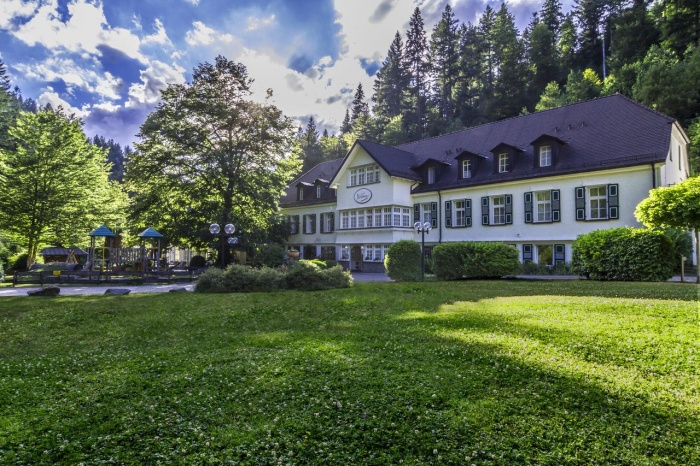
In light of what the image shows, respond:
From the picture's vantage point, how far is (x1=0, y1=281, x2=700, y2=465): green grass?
3816mm

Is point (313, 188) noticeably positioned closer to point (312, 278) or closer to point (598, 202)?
point (312, 278)

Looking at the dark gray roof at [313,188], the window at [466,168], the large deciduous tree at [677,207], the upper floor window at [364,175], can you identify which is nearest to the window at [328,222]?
the dark gray roof at [313,188]

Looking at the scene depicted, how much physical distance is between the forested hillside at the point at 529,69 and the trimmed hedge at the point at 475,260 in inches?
A: 905

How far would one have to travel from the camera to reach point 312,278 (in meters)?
16.4

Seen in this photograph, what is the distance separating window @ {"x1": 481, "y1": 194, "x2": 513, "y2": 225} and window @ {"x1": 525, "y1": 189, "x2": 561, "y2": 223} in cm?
117

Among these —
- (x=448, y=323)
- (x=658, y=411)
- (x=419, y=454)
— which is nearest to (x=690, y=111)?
(x=448, y=323)

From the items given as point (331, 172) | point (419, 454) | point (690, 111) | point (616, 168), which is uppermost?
point (690, 111)

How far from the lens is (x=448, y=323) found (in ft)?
28.8

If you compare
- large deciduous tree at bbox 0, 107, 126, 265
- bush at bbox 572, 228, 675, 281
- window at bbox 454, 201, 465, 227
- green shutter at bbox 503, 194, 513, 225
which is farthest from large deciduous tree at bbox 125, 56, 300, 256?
→ bush at bbox 572, 228, 675, 281

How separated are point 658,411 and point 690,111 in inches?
1692

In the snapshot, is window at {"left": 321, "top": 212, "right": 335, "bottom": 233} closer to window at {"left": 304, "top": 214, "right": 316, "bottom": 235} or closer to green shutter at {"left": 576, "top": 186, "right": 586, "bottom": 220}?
window at {"left": 304, "top": 214, "right": 316, "bottom": 235}

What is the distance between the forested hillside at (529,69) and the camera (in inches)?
1474

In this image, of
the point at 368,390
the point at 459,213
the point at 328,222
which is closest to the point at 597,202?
the point at 459,213

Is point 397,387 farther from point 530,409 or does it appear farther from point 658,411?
point 658,411
